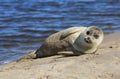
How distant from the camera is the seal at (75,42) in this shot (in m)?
6.71

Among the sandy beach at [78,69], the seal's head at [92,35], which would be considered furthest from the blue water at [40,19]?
the sandy beach at [78,69]

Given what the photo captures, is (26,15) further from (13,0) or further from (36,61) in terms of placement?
(36,61)

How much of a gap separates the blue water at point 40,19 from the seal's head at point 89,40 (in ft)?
7.15

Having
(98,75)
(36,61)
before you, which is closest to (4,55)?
(36,61)

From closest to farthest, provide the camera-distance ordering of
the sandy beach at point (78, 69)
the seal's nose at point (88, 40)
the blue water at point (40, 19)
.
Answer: the sandy beach at point (78, 69) → the seal's nose at point (88, 40) → the blue water at point (40, 19)

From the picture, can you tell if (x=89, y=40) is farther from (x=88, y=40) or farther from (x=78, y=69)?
(x=78, y=69)

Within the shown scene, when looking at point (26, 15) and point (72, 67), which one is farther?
point (26, 15)

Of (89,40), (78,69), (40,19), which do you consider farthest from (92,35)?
(40,19)

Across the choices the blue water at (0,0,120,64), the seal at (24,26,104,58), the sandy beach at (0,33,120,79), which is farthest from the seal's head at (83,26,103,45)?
the blue water at (0,0,120,64)

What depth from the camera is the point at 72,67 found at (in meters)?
5.80

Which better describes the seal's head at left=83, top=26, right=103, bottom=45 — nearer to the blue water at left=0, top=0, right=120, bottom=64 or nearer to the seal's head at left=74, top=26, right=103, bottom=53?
the seal's head at left=74, top=26, right=103, bottom=53

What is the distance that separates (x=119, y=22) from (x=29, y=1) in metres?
8.53

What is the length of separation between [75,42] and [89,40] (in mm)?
303

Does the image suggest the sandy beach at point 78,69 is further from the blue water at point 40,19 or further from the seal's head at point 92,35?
the blue water at point 40,19
